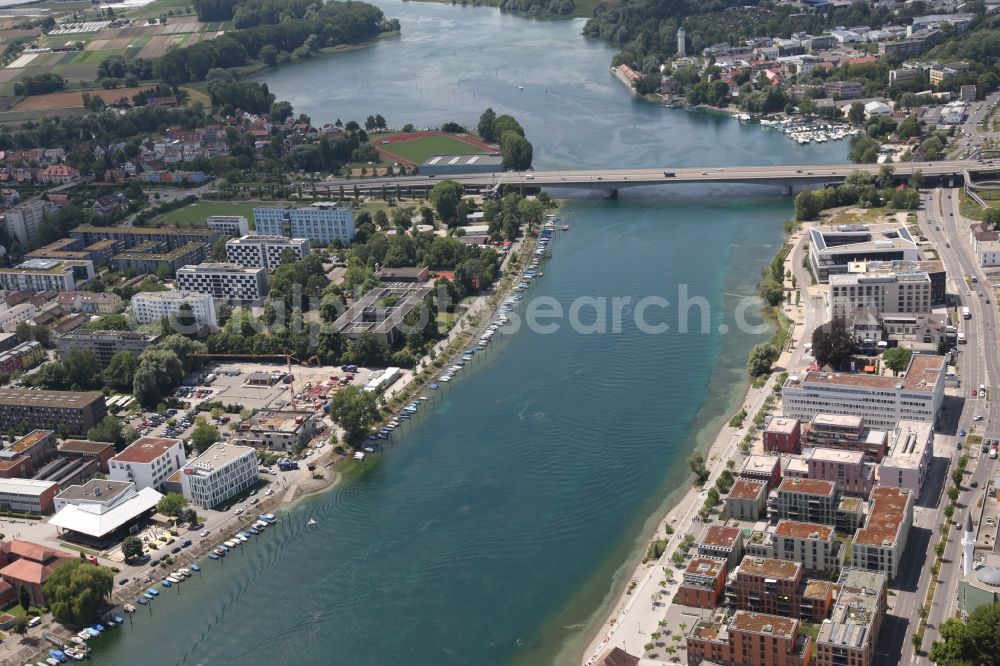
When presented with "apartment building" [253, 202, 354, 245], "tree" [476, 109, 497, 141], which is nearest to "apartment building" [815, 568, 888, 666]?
"apartment building" [253, 202, 354, 245]

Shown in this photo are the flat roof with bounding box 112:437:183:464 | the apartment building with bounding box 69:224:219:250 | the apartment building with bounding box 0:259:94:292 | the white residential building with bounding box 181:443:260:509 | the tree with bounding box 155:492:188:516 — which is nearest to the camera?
the tree with bounding box 155:492:188:516

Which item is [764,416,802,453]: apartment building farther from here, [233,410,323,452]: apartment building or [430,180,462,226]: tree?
[430,180,462,226]: tree

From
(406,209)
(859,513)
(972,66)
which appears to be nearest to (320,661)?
(859,513)

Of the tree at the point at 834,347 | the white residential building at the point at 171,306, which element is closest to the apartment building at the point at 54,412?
the white residential building at the point at 171,306

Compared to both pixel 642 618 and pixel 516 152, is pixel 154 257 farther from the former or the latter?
pixel 642 618

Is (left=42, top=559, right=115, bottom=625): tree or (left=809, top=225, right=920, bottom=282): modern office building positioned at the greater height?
(left=809, top=225, right=920, bottom=282): modern office building

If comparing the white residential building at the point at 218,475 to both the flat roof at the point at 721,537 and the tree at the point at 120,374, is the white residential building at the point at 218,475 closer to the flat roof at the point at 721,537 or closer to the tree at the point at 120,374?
the tree at the point at 120,374

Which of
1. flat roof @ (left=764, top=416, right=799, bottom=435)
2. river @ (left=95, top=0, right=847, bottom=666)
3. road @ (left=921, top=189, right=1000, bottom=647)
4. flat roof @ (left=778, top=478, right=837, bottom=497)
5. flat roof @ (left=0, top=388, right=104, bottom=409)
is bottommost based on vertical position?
river @ (left=95, top=0, right=847, bottom=666)
